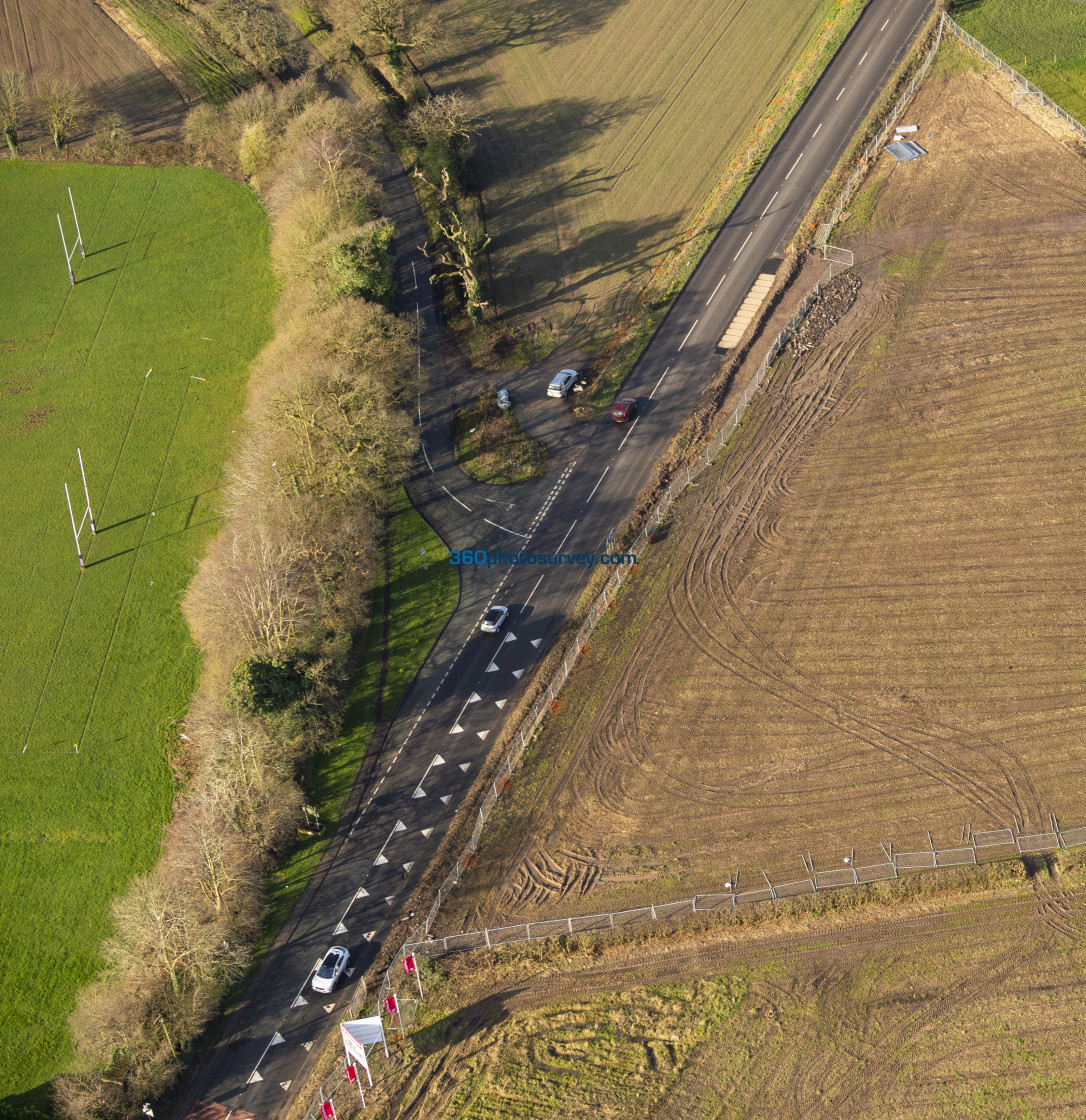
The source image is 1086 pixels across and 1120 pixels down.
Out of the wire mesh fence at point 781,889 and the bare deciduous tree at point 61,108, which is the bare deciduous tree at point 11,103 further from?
the wire mesh fence at point 781,889

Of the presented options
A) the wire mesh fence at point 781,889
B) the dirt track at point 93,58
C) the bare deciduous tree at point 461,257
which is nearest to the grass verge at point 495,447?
the bare deciduous tree at point 461,257

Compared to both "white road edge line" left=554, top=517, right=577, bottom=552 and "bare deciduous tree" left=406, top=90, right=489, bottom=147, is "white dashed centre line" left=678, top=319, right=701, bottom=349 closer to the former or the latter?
"white road edge line" left=554, top=517, right=577, bottom=552

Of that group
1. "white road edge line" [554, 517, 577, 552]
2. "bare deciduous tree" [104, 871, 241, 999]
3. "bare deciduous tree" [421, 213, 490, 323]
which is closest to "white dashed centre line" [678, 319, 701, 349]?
"bare deciduous tree" [421, 213, 490, 323]

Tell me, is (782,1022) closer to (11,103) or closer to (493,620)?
(493,620)

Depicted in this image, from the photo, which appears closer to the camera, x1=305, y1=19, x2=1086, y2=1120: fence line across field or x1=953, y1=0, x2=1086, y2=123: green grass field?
x1=305, y1=19, x2=1086, y2=1120: fence line across field

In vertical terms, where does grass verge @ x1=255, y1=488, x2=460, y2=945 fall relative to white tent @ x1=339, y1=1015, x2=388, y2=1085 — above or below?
above
